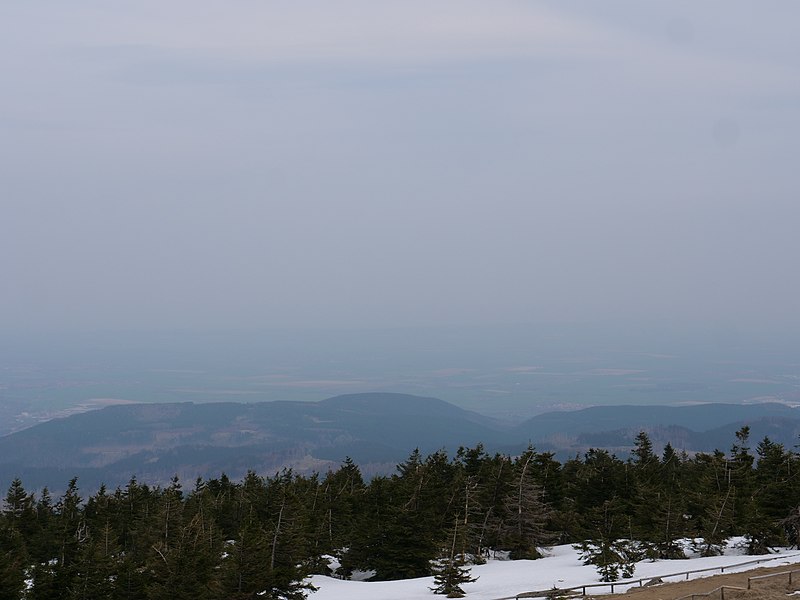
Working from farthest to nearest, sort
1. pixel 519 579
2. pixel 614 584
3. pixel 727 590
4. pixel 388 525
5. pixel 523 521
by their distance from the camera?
pixel 523 521, pixel 388 525, pixel 519 579, pixel 614 584, pixel 727 590

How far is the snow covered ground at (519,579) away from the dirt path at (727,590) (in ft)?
6.73

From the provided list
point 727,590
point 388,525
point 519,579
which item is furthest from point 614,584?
point 388,525

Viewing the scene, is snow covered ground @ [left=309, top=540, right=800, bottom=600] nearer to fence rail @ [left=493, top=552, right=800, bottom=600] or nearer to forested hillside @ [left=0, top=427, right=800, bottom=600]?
fence rail @ [left=493, top=552, right=800, bottom=600]

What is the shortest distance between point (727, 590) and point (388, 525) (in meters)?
24.5

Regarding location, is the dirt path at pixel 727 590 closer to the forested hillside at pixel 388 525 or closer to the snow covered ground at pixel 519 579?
the snow covered ground at pixel 519 579

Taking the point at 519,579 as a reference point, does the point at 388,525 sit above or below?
above

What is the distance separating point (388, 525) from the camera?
52031 millimetres

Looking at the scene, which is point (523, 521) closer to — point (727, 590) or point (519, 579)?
point (519, 579)

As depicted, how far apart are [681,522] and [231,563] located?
101 ft

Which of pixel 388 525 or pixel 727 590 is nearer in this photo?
pixel 727 590

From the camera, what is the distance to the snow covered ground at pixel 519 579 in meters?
42.2

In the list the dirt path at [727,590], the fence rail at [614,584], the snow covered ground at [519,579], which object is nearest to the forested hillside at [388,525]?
the snow covered ground at [519,579]

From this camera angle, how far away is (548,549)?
59.3m

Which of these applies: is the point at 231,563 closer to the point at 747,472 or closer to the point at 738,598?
the point at 738,598
